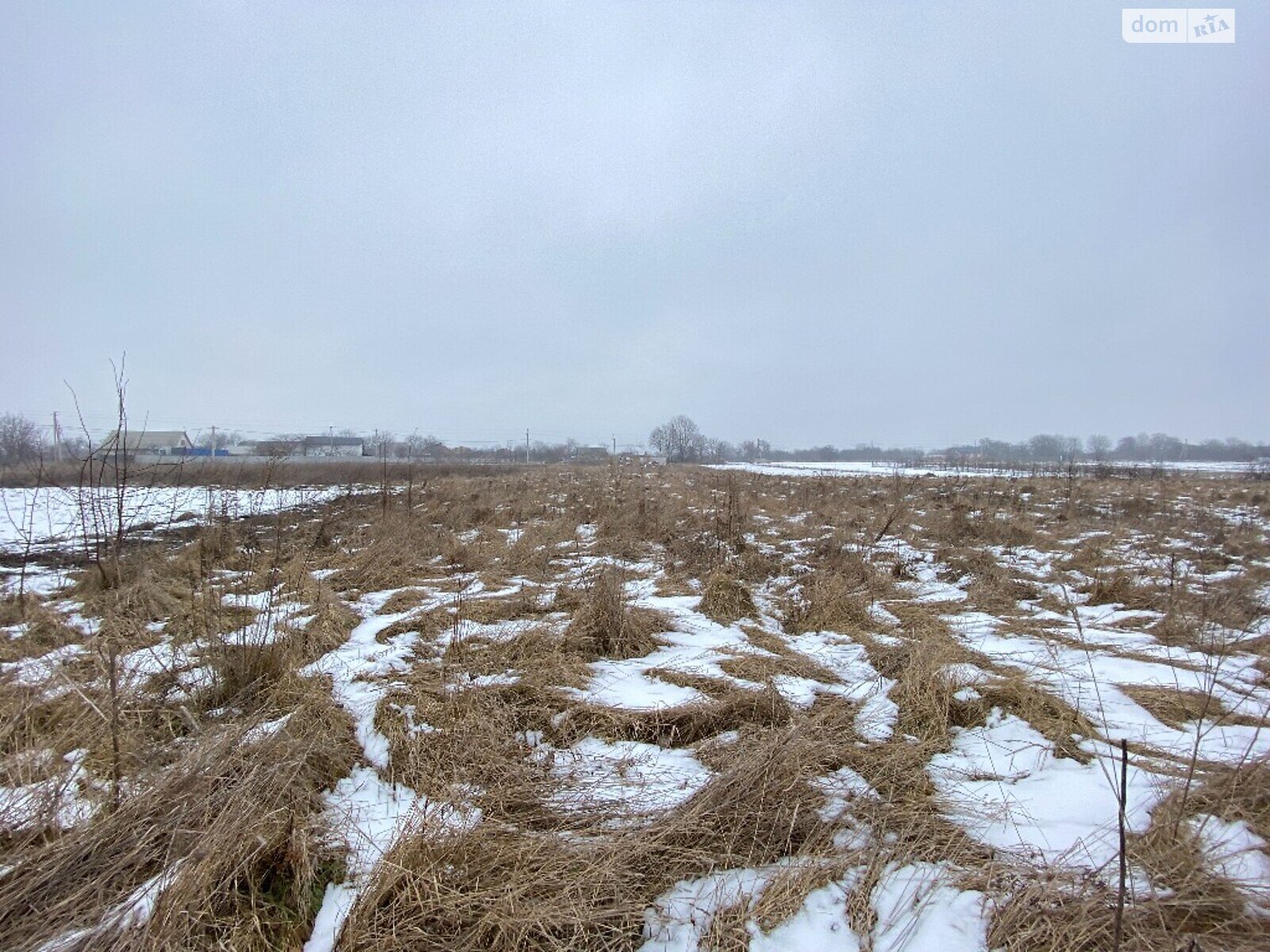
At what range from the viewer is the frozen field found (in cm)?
171

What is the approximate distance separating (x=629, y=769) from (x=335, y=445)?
5213 cm

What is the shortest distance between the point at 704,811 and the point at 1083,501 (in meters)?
16.2

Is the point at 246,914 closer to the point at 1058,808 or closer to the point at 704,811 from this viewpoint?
the point at 704,811

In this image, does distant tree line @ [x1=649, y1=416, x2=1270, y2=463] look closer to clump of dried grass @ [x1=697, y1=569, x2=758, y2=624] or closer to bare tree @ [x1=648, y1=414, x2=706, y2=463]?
bare tree @ [x1=648, y1=414, x2=706, y2=463]

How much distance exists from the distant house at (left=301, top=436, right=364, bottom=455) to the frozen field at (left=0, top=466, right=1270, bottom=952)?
4008cm

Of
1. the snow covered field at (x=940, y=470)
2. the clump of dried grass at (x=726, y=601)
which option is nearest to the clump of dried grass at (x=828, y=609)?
the clump of dried grass at (x=726, y=601)

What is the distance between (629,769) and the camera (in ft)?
8.41

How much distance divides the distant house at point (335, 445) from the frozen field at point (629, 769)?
40.1m

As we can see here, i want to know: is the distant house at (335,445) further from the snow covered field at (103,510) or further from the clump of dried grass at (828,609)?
the clump of dried grass at (828,609)

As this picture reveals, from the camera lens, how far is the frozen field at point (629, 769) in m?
1.71

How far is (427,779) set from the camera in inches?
95.6

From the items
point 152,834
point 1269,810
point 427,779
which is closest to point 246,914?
point 152,834

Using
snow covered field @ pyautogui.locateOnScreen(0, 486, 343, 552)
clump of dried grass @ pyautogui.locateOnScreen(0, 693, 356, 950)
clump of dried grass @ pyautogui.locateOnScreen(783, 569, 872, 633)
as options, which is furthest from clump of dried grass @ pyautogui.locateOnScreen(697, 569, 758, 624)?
snow covered field @ pyautogui.locateOnScreen(0, 486, 343, 552)

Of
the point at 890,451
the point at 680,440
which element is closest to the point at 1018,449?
the point at 890,451
